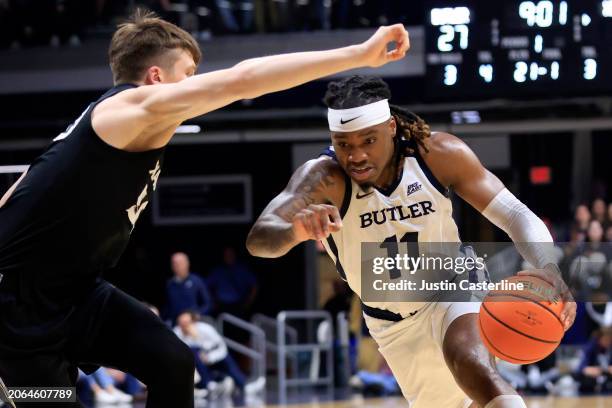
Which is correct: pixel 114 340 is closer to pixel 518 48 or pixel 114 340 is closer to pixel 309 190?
pixel 309 190

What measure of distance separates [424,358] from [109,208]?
1775mm

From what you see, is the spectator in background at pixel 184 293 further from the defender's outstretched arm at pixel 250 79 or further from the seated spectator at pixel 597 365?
the defender's outstretched arm at pixel 250 79

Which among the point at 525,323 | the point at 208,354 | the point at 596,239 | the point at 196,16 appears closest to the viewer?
the point at 525,323

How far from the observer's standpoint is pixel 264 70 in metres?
3.52

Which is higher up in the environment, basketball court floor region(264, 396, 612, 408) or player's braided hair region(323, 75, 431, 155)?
player's braided hair region(323, 75, 431, 155)

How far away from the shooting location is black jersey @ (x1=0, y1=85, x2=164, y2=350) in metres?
3.82

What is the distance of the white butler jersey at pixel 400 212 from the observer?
495 cm

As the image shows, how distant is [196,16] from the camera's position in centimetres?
1442

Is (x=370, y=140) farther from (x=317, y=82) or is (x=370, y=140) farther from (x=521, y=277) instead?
(x=317, y=82)

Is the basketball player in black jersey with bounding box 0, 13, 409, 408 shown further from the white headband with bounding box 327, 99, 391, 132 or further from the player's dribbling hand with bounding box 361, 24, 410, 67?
the white headband with bounding box 327, 99, 391, 132

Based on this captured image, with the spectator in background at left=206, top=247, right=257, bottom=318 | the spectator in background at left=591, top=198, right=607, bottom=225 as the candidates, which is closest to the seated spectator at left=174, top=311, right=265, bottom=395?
the spectator in background at left=206, top=247, right=257, bottom=318

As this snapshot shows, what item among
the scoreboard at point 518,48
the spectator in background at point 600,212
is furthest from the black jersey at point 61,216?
the spectator in background at point 600,212

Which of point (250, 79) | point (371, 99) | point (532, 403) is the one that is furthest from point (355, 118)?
point (532, 403)

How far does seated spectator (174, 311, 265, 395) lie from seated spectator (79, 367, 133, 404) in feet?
2.94
